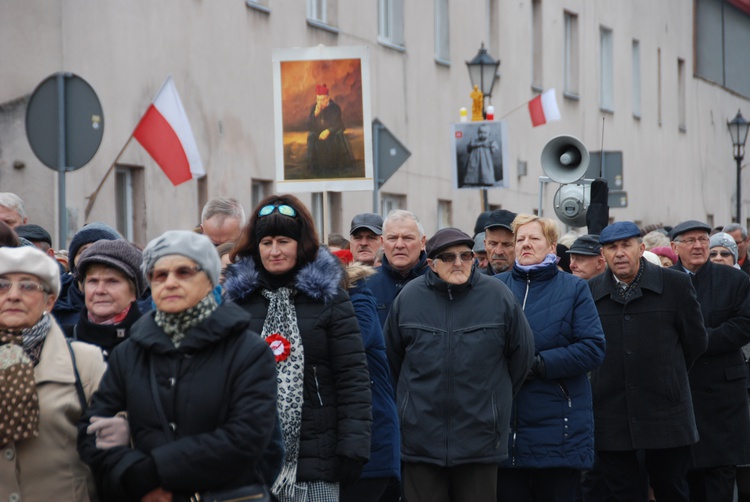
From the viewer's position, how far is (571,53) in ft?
107

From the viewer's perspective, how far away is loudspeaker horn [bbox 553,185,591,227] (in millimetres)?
17781

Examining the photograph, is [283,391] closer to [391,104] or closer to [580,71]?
[391,104]

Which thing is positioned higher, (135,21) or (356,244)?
(135,21)

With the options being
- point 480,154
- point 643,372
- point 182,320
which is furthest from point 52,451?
point 480,154

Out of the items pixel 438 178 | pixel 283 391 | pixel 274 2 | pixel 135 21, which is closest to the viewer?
pixel 283 391

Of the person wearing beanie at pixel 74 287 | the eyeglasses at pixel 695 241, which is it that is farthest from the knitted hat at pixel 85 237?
the eyeglasses at pixel 695 241

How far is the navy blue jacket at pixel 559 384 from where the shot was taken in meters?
8.33

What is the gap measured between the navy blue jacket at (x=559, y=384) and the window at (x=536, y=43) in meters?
22.1

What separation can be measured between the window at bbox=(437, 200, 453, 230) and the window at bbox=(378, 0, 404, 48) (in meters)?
3.40

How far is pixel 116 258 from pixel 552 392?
10.3 ft

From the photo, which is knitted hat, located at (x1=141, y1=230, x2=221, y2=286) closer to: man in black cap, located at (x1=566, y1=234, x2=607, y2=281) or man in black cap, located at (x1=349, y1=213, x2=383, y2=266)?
man in black cap, located at (x1=349, y1=213, x2=383, y2=266)

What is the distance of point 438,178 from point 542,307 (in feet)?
55.9

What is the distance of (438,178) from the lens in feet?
84.0

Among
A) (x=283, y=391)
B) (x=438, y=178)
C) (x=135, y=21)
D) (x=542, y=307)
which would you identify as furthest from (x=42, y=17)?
(x=438, y=178)
